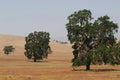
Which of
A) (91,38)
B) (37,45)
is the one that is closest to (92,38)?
(91,38)

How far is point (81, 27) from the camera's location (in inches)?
2744

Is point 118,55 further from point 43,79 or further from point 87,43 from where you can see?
point 43,79

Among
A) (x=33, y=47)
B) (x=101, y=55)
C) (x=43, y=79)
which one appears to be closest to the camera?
(x=43, y=79)

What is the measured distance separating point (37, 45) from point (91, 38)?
232ft

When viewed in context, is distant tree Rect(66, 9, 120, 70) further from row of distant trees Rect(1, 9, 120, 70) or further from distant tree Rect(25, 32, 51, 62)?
distant tree Rect(25, 32, 51, 62)

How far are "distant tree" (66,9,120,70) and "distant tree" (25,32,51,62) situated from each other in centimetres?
6775

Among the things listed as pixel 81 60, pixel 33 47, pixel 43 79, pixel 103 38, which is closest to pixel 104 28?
pixel 103 38

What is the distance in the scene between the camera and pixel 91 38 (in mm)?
69562

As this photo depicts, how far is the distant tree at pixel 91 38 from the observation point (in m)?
67.8

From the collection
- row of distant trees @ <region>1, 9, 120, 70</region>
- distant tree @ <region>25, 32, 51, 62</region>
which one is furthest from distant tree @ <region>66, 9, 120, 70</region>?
distant tree @ <region>25, 32, 51, 62</region>

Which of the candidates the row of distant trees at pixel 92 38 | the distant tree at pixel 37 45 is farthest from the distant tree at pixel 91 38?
the distant tree at pixel 37 45

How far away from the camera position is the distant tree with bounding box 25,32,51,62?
13788 centimetres

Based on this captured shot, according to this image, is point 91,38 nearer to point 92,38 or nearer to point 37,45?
point 92,38

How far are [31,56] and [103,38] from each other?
72.9 metres
